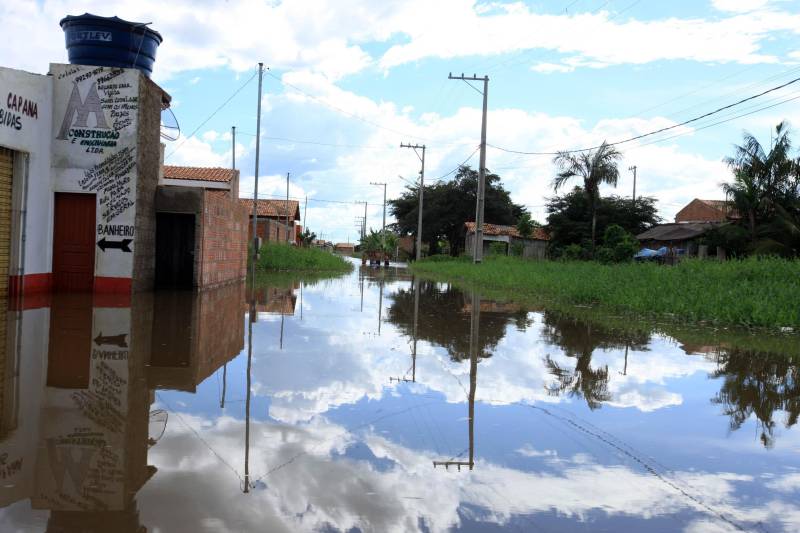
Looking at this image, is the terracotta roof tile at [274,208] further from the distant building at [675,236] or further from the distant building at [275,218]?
the distant building at [675,236]

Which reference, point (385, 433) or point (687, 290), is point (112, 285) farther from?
point (687, 290)

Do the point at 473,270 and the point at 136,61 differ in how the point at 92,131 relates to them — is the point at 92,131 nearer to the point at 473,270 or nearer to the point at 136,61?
the point at 136,61

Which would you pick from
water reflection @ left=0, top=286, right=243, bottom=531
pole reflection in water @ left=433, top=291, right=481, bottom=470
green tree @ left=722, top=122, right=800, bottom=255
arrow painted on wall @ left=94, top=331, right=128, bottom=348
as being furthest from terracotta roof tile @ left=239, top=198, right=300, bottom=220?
arrow painted on wall @ left=94, top=331, right=128, bottom=348

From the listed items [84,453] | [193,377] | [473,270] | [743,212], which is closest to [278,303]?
[193,377]

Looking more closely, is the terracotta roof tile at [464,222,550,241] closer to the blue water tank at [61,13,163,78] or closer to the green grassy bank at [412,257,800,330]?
the green grassy bank at [412,257,800,330]

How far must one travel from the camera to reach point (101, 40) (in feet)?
55.3

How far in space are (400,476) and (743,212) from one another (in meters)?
35.7

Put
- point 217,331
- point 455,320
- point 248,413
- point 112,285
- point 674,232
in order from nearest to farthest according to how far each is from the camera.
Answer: point 248,413 → point 217,331 → point 455,320 → point 112,285 → point 674,232

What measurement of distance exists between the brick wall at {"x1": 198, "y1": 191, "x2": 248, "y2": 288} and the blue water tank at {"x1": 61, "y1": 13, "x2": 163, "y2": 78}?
4158 millimetres

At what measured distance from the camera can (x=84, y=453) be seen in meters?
4.54

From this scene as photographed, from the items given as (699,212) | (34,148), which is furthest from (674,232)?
(34,148)

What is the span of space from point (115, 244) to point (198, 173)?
30984 millimetres

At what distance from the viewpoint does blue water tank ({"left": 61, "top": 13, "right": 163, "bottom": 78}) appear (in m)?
16.8

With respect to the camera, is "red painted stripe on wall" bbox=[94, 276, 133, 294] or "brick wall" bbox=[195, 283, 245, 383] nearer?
"brick wall" bbox=[195, 283, 245, 383]
